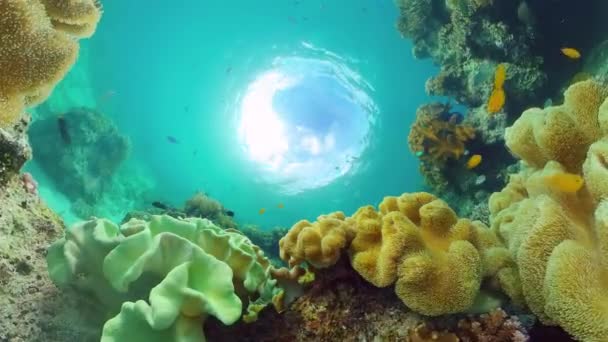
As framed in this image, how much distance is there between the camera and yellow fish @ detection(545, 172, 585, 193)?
2.38 meters

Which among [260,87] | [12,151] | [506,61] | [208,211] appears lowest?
[12,151]

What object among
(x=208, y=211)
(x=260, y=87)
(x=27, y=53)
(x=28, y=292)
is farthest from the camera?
(x=260, y=87)

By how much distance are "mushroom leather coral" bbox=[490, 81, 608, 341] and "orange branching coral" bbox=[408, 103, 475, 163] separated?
6492 millimetres

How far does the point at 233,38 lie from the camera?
24594 mm

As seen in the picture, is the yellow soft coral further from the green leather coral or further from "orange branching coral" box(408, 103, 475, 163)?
"orange branching coral" box(408, 103, 475, 163)

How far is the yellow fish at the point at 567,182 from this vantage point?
2375 mm

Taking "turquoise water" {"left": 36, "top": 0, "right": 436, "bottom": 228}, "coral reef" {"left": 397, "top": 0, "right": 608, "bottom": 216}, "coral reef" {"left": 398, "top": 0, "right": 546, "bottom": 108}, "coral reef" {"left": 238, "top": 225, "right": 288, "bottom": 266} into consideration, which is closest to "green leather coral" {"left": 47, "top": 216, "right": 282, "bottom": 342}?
"coral reef" {"left": 397, "top": 0, "right": 608, "bottom": 216}

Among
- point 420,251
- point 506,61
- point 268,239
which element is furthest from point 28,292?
point 268,239

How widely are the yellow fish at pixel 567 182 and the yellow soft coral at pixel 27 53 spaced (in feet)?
9.11

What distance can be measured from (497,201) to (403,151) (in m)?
34.2

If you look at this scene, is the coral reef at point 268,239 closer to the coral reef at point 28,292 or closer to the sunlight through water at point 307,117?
the coral reef at point 28,292

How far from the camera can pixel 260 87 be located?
27.9m

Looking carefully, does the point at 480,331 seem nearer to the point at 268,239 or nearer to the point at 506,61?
the point at 506,61

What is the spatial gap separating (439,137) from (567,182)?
280 inches
